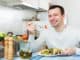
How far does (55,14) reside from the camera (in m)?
1.73

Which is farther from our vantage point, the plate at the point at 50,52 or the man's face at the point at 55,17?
the man's face at the point at 55,17

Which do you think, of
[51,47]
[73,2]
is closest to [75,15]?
[73,2]

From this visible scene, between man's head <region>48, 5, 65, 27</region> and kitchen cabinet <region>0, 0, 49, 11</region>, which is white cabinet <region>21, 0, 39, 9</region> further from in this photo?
man's head <region>48, 5, 65, 27</region>

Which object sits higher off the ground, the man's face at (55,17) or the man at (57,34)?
the man's face at (55,17)

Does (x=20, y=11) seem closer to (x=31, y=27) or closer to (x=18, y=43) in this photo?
(x=31, y=27)

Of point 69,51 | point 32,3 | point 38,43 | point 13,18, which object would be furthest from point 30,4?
point 69,51

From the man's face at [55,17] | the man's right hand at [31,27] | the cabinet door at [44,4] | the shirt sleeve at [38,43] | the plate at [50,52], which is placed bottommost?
the plate at [50,52]

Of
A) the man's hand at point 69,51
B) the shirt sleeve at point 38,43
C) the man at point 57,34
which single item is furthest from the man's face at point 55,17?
the man's hand at point 69,51

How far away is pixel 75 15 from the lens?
171 centimetres

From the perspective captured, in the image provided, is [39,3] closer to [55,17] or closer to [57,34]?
[55,17]

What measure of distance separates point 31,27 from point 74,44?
37 centimetres

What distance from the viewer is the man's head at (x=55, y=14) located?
1723 millimetres

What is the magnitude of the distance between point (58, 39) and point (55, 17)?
0.18 metres

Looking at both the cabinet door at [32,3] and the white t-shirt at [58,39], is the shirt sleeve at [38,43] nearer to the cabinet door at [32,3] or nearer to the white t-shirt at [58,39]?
the white t-shirt at [58,39]
